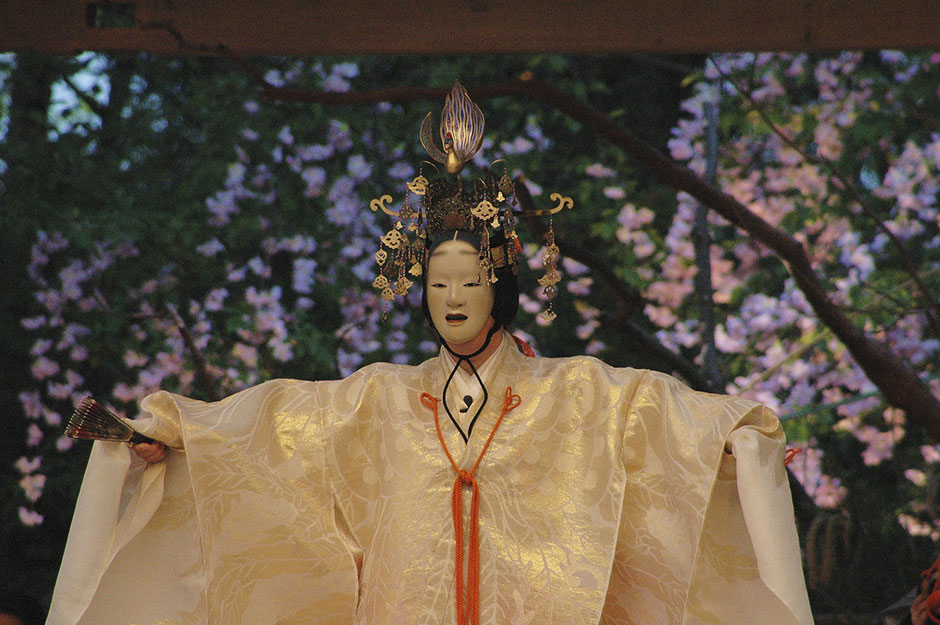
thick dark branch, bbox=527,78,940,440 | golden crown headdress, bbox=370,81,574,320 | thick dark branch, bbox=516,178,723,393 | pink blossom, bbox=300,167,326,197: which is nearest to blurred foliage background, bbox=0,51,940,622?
pink blossom, bbox=300,167,326,197

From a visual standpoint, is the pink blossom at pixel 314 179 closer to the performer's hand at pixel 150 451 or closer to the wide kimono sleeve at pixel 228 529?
the wide kimono sleeve at pixel 228 529

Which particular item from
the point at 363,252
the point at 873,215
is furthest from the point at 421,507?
the point at 363,252

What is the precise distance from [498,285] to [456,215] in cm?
19

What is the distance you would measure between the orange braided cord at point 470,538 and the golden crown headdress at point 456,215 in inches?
13.2

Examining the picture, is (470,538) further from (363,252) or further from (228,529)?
(363,252)

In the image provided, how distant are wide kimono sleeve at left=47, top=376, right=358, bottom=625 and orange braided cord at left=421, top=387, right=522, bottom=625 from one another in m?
0.29

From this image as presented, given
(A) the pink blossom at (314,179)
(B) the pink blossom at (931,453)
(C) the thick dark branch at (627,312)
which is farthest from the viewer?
(A) the pink blossom at (314,179)

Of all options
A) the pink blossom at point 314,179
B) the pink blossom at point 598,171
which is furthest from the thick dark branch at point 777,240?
the pink blossom at point 598,171

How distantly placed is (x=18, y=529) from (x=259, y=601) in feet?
10.5

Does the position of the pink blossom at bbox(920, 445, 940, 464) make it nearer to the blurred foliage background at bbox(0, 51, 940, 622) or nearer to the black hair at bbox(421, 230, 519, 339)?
the blurred foliage background at bbox(0, 51, 940, 622)

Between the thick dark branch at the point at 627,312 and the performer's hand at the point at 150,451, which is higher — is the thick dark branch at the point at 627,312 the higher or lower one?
the higher one

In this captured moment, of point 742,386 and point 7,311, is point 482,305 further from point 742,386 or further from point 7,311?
point 7,311

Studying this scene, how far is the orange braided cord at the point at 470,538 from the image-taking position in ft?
7.59

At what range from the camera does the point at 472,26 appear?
345 cm
